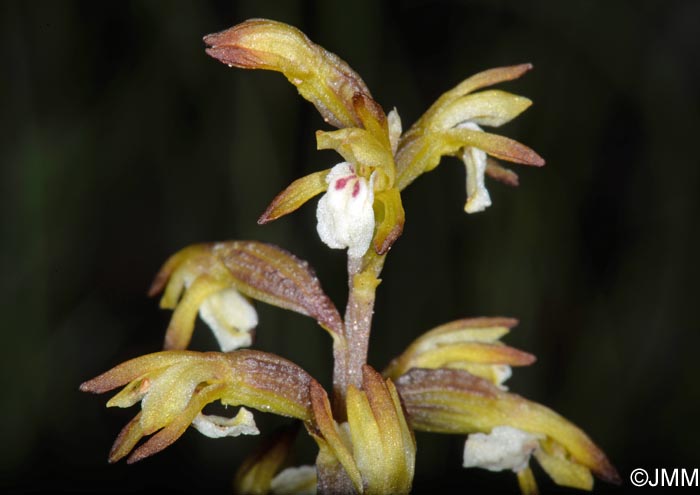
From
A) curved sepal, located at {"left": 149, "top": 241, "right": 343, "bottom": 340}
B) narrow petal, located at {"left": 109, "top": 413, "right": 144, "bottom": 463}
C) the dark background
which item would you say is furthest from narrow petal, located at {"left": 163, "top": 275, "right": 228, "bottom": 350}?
the dark background

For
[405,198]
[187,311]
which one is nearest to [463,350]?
[187,311]

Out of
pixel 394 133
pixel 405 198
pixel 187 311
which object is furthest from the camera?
pixel 405 198

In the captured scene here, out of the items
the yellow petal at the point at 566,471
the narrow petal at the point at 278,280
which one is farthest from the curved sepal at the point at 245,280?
the yellow petal at the point at 566,471

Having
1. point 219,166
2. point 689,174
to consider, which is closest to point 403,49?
point 219,166

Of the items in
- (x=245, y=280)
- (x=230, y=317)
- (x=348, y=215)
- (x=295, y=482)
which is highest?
(x=348, y=215)

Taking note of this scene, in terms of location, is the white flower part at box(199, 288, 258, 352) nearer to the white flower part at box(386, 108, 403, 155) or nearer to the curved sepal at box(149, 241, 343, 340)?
the curved sepal at box(149, 241, 343, 340)

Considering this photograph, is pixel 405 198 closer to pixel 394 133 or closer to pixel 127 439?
pixel 394 133
